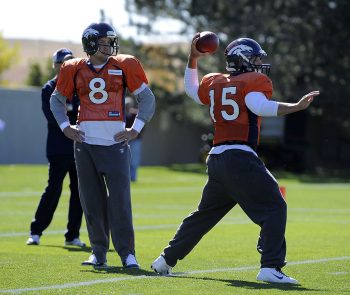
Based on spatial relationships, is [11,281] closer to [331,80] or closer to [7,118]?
[7,118]

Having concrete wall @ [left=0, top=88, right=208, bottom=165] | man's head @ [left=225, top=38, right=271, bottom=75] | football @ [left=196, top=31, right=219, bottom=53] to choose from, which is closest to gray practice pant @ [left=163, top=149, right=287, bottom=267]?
man's head @ [left=225, top=38, right=271, bottom=75]

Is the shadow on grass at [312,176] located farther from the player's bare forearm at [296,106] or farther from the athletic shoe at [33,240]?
the player's bare forearm at [296,106]

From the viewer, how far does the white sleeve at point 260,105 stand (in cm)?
805

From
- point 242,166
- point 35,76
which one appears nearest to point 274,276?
point 242,166

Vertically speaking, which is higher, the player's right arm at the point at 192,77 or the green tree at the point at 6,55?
the player's right arm at the point at 192,77

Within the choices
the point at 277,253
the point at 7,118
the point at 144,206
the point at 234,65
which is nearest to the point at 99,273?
the point at 277,253

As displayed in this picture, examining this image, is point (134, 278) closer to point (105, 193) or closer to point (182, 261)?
point (105, 193)

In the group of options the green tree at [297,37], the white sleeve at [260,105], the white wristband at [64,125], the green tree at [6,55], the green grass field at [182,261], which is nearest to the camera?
the green grass field at [182,261]

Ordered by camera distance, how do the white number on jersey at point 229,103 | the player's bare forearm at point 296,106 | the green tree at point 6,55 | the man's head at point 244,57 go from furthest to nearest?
the green tree at point 6,55
the man's head at point 244,57
the white number on jersey at point 229,103
the player's bare forearm at point 296,106

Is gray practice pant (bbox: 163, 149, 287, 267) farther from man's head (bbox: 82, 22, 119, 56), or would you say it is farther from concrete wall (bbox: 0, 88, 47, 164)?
concrete wall (bbox: 0, 88, 47, 164)

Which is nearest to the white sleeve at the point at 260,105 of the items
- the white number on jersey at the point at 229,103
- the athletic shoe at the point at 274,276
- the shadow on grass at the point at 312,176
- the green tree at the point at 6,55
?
the white number on jersey at the point at 229,103

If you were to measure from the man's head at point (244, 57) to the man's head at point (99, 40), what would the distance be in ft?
3.81

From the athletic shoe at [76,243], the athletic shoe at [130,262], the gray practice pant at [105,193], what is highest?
the gray practice pant at [105,193]

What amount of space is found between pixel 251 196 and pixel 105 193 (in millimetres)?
1579
